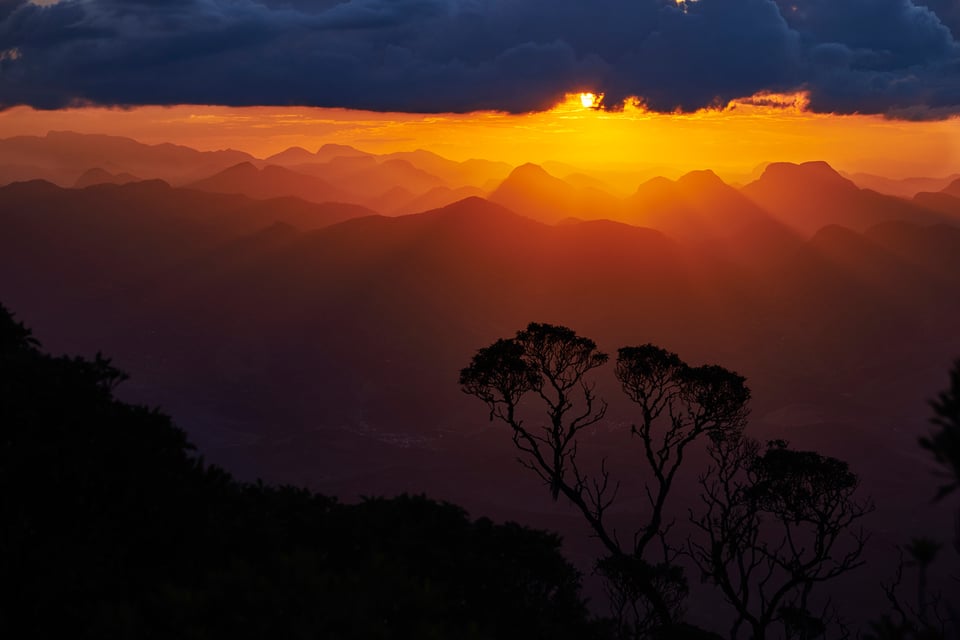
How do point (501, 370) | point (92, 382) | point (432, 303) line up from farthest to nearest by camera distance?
1. point (432, 303)
2. point (501, 370)
3. point (92, 382)

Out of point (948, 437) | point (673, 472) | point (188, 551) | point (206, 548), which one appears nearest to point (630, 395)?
point (673, 472)

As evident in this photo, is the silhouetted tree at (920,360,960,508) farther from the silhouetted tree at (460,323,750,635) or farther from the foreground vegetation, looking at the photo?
the silhouetted tree at (460,323,750,635)

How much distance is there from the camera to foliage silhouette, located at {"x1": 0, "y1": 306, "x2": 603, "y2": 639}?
40.3 feet

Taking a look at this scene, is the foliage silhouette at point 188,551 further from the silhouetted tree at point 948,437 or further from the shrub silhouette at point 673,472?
the shrub silhouette at point 673,472

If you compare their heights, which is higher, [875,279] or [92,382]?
[92,382]

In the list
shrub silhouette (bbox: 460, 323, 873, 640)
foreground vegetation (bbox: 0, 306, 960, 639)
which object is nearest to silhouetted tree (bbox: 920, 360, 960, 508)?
foreground vegetation (bbox: 0, 306, 960, 639)

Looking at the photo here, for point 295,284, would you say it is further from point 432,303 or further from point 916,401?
point 916,401

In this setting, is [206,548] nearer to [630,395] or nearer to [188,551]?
[188,551]

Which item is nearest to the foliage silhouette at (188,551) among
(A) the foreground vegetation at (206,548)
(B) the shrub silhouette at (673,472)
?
(A) the foreground vegetation at (206,548)

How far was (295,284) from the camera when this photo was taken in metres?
198

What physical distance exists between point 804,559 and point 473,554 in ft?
204

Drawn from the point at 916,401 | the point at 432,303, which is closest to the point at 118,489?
the point at 916,401

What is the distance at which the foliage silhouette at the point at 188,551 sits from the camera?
40.3ft

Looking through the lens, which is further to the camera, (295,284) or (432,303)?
(295,284)
